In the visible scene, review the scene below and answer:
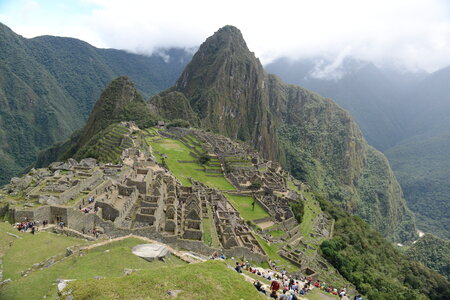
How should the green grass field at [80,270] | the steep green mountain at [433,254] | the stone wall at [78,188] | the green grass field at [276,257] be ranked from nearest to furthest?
the green grass field at [80,270], the stone wall at [78,188], the green grass field at [276,257], the steep green mountain at [433,254]

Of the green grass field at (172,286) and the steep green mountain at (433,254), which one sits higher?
the green grass field at (172,286)

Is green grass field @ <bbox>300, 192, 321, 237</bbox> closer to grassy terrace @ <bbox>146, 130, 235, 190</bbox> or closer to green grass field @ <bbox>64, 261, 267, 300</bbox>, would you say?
grassy terrace @ <bbox>146, 130, 235, 190</bbox>

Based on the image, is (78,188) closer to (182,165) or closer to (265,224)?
(265,224)

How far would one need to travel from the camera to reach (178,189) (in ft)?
127

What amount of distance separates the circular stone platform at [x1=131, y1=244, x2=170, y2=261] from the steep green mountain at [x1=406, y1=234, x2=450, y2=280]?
9208cm

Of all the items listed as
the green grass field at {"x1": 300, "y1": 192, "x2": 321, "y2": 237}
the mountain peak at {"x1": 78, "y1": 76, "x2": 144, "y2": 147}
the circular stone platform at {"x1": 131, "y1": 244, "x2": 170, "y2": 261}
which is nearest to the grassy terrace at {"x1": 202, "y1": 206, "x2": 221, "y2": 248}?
the circular stone platform at {"x1": 131, "y1": 244, "x2": 170, "y2": 261}

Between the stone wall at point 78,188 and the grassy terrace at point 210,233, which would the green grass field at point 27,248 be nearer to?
the stone wall at point 78,188

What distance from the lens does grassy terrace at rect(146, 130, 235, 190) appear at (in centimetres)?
6103

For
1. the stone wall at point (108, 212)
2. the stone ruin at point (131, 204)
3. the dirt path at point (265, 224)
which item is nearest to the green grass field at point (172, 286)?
the stone ruin at point (131, 204)

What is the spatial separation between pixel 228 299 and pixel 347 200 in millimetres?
180279

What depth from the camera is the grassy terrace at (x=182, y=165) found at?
61.0 m

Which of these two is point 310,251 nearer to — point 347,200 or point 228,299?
point 228,299

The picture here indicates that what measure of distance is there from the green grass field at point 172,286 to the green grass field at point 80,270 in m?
0.40

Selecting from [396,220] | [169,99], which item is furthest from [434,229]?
[169,99]
